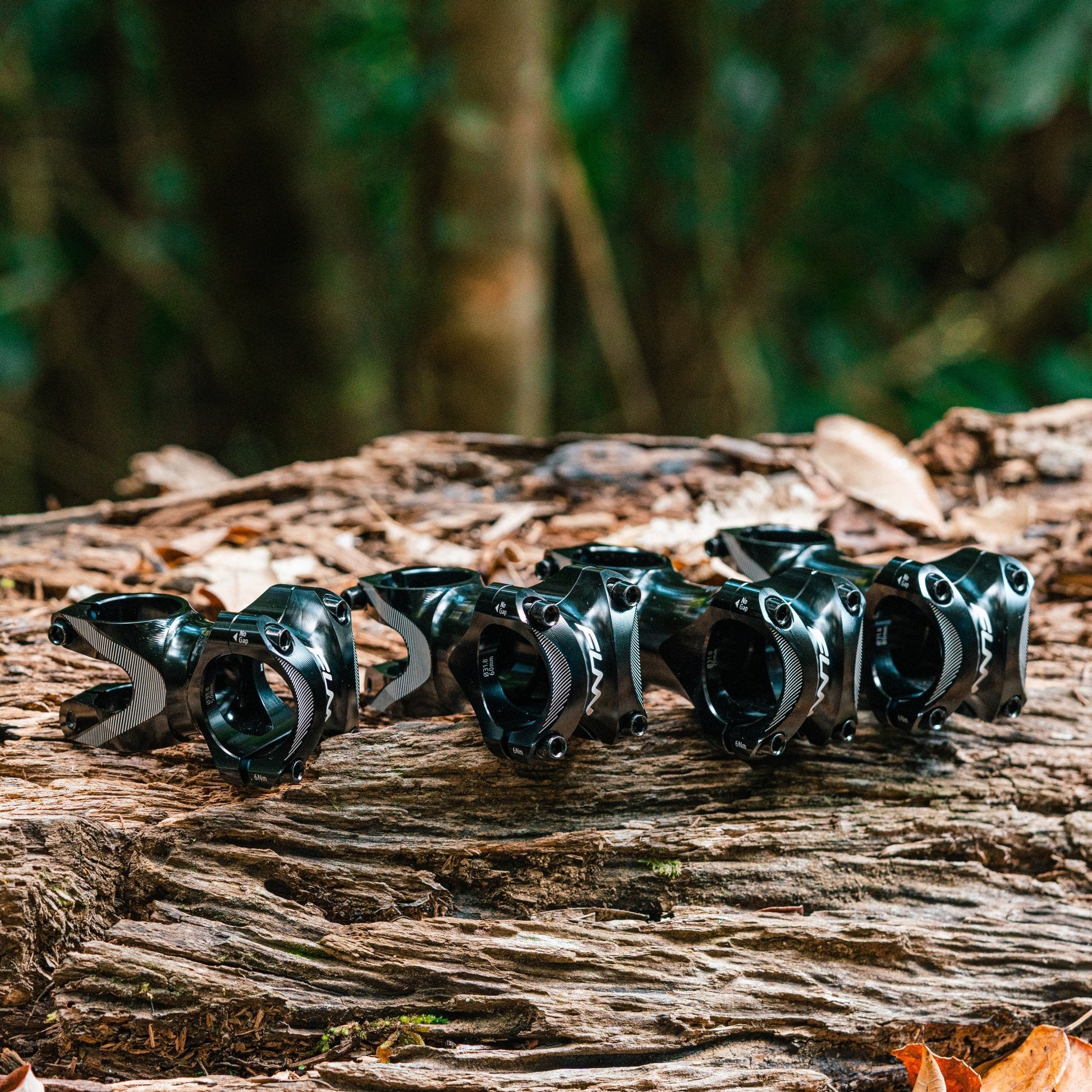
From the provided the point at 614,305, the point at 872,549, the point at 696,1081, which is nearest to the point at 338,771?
the point at 696,1081

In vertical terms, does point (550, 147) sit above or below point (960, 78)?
below

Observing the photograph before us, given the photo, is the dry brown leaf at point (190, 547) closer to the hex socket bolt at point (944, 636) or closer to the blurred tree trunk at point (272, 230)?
the hex socket bolt at point (944, 636)

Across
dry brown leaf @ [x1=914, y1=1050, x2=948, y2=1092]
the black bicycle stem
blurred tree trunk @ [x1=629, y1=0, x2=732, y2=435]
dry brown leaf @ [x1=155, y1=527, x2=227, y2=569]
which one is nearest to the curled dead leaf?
dry brown leaf @ [x1=914, y1=1050, x2=948, y2=1092]

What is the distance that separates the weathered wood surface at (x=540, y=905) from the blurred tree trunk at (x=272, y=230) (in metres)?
3.58

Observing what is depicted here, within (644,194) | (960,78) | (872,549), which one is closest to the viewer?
(872,549)

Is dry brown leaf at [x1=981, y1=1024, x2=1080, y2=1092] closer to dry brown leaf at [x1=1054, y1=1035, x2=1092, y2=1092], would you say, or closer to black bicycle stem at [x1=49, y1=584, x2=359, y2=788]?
dry brown leaf at [x1=1054, y1=1035, x2=1092, y2=1092]

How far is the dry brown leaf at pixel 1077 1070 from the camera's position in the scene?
165 cm

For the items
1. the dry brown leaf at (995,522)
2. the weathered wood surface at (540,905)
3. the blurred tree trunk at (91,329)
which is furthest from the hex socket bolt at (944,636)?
the blurred tree trunk at (91,329)

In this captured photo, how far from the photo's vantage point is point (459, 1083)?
1.59m

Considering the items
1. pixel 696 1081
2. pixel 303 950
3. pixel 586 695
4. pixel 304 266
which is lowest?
pixel 696 1081

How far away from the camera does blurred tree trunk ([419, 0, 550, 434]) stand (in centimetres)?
494

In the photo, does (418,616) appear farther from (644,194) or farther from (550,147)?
(644,194)

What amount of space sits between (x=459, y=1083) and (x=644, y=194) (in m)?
6.35

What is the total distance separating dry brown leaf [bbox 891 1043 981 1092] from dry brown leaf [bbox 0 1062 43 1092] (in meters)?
1.28
